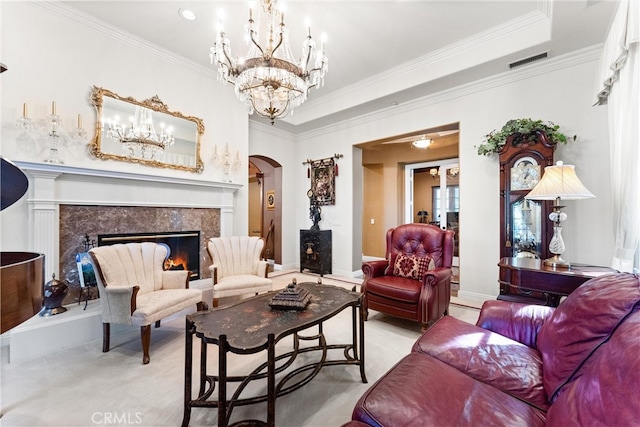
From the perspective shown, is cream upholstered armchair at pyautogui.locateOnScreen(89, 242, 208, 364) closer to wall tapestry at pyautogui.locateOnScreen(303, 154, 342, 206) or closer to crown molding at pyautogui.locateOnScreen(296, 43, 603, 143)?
wall tapestry at pyautogui.locateOnScreen(303, 154, 342, 206)

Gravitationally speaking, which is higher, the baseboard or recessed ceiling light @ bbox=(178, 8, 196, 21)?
recessed ceiling light @ bbox=(178, 8, 196, 21)

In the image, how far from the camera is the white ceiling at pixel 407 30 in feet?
9.05

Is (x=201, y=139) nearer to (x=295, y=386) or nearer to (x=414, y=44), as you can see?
(x=414, y=44)

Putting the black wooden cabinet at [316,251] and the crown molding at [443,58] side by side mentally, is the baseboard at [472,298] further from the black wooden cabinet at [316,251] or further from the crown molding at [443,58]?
the crown molding at [443,58]

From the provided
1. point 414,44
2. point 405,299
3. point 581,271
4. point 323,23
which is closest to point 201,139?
point 323,23

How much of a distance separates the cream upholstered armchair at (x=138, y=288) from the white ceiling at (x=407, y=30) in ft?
8.38

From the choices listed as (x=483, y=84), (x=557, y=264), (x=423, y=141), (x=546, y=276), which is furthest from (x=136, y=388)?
(x=423, y=141)

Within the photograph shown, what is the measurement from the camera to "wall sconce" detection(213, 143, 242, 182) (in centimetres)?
414

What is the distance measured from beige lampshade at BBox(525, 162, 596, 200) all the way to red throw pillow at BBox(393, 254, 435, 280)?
4.00 ft

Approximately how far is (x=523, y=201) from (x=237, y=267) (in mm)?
3571

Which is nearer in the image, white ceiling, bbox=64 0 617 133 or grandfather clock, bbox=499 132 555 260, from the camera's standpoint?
white ceiling, bbox=64 0 617 133

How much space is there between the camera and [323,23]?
121 inches

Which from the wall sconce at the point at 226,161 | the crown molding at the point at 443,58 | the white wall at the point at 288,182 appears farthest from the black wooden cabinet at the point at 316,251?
the crown molding at the point at 443,58

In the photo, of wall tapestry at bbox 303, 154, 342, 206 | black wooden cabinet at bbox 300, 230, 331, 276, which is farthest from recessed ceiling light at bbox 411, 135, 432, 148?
black wooden cabinet at bbox 300, 230, 331, 276
